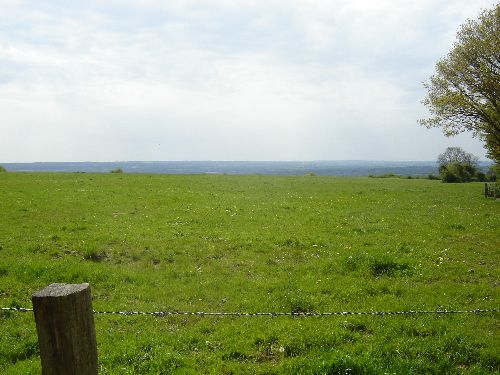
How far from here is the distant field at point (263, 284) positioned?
8.02 metres

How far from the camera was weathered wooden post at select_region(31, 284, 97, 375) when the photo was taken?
13.5ft

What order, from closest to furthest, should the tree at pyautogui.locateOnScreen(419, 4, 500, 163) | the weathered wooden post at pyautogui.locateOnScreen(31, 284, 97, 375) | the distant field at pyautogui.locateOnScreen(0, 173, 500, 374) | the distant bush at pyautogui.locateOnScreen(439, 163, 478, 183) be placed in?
1. the weathered wooden post at pyautogui.locateOnScreen(31, 284, 97, 375)
2. the distant field at pyautogui.locateOnScreen(0, 173, 500, 374)
3. the tree at pyautogui.locateOnScreen(419, 4, 500, 163)
4. the distant bush at pyautogui.locateOnScreen(439, 163, 478, 183)

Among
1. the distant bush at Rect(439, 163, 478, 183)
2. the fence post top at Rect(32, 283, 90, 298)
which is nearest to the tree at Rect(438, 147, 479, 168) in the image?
the distant bush at Rect(439, 163, 478, 183)

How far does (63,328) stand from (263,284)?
8585 mm

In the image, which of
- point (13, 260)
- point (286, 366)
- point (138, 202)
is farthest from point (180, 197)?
point (286, 366)

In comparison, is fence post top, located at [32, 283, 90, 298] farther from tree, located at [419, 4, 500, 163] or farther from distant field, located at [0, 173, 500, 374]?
tree, located at [419, 4, 500, 163]

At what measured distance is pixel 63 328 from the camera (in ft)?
13.6

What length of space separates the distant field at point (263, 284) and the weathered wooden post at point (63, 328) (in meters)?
3.47

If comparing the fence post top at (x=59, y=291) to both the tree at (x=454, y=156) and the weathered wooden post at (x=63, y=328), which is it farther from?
the tree at (x=454, y=156)

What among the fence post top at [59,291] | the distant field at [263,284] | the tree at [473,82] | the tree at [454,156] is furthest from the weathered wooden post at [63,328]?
the tree at [454,156]

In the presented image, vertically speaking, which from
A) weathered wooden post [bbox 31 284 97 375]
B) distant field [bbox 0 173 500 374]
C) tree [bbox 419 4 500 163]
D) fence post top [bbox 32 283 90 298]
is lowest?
distant field [bbox 0 173 500 374]

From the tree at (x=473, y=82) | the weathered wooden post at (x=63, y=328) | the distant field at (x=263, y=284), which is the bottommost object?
the distant field at (x=263, y=284)

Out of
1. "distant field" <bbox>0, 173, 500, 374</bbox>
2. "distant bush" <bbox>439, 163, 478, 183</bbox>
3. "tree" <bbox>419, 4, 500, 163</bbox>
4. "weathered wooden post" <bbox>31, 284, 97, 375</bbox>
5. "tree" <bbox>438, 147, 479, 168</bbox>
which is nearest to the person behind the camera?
"weathered wooden post" <bbox>31, 284, 97, 375</bbox>

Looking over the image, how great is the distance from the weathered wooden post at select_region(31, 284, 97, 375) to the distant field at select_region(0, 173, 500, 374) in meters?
3.47
